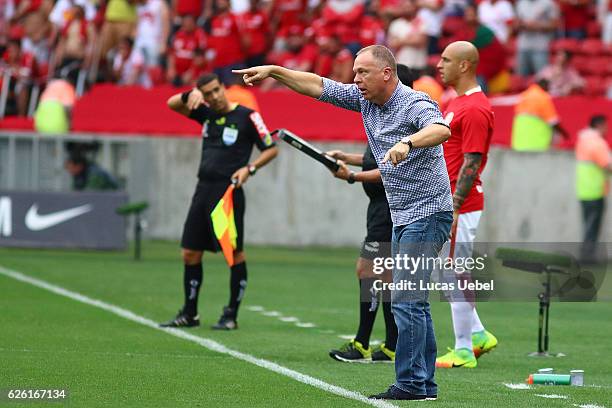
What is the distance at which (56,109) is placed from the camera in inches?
923

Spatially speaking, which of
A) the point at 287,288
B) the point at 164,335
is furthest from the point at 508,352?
the point at 287,288

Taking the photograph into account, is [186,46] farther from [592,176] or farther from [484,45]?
[592,176]

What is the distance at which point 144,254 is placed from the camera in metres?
20.9

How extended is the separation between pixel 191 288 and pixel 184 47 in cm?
1310

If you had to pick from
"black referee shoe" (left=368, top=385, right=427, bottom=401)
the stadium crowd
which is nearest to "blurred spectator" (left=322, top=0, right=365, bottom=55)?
the stadium crowd

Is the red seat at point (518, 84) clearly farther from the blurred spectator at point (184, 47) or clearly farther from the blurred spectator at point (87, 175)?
the blurred spectator at point (87, 175)

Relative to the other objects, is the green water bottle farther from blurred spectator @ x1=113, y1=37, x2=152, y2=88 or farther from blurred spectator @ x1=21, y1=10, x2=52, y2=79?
blurred spectator @ x1=21, y1=10, x2=52, y2=79

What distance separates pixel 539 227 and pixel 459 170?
427 inches

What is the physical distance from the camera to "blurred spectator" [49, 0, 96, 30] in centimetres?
2716

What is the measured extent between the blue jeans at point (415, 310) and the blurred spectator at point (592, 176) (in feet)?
39.8

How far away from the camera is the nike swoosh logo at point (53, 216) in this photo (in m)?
20.5

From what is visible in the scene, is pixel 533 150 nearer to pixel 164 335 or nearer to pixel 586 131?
pixel 586 131

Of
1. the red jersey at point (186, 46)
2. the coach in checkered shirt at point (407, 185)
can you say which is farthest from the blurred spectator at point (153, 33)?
the coach in checkered shirt at point (407, 185)

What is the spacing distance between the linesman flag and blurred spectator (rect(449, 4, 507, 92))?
10.4 metres
